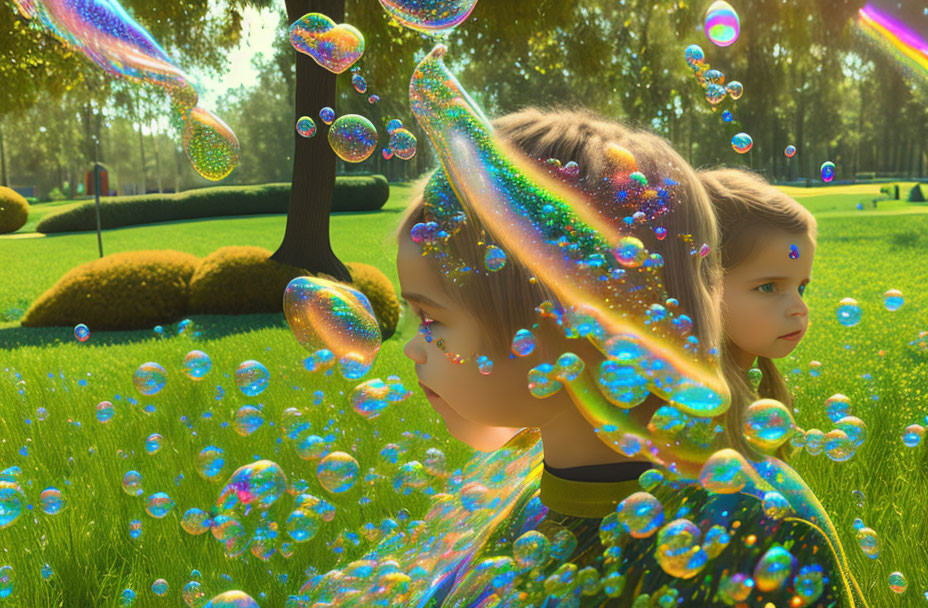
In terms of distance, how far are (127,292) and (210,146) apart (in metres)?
7.81

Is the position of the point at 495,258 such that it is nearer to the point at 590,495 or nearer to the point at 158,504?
the point at 590,495

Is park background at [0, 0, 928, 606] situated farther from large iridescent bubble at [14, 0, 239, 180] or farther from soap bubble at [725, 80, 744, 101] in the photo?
large iridescent bubble at [14, 0, 239, 180]

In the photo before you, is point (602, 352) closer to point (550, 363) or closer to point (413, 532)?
point (550, 363)

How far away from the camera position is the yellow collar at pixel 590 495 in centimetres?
159

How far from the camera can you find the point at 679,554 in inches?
54.3

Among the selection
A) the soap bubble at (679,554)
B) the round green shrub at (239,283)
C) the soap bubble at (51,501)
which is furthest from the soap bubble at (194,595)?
the round green shrub at (239,283)

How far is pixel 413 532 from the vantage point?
108 inches

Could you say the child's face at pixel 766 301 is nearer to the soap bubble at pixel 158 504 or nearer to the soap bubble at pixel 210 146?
the soap bubble at pixel 210 146

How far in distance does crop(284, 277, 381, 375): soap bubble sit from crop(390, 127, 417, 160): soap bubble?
47 centimetres

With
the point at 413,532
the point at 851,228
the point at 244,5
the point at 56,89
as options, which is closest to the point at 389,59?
the point at 244,5

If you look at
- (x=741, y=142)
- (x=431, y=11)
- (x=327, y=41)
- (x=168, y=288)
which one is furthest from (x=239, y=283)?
(x=741, y=142)

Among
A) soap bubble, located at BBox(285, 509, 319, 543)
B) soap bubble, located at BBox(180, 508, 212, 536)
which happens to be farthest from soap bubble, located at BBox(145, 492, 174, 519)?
soap bubble, located at BBox(285, 509, 319, 543)

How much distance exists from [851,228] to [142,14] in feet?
51.2

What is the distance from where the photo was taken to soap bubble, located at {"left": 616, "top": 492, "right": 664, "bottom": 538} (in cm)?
145
